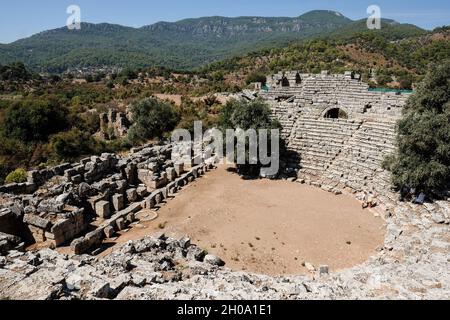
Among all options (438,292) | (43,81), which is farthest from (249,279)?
(43,81)

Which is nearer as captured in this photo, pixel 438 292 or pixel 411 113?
pixel 438 292

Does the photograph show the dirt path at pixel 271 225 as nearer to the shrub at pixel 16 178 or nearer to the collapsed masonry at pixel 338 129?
the collapsed masonry at pixel 338 129

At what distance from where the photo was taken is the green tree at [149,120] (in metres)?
28.6

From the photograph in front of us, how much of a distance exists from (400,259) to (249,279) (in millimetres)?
4913

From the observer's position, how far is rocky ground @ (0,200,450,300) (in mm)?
8352

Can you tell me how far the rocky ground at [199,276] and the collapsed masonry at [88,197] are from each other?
104 inches

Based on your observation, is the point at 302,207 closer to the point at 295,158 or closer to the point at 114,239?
the point at 295,158

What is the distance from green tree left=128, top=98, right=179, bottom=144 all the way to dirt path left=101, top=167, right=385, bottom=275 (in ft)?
35.0

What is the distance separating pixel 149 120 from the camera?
2862 centimetres

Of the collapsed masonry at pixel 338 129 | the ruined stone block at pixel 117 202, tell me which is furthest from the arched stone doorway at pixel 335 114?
the ruined stone block at pixel 117 202

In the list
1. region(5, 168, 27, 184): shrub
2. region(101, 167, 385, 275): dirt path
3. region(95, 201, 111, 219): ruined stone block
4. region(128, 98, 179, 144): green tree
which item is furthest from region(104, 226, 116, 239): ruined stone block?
region(128, 98, 179, 144): green tree

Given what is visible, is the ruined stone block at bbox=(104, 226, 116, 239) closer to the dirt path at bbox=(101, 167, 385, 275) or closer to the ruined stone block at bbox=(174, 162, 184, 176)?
the dirt path at bbox=(101, 167, 385, 275)

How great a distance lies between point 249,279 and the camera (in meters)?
10.3
